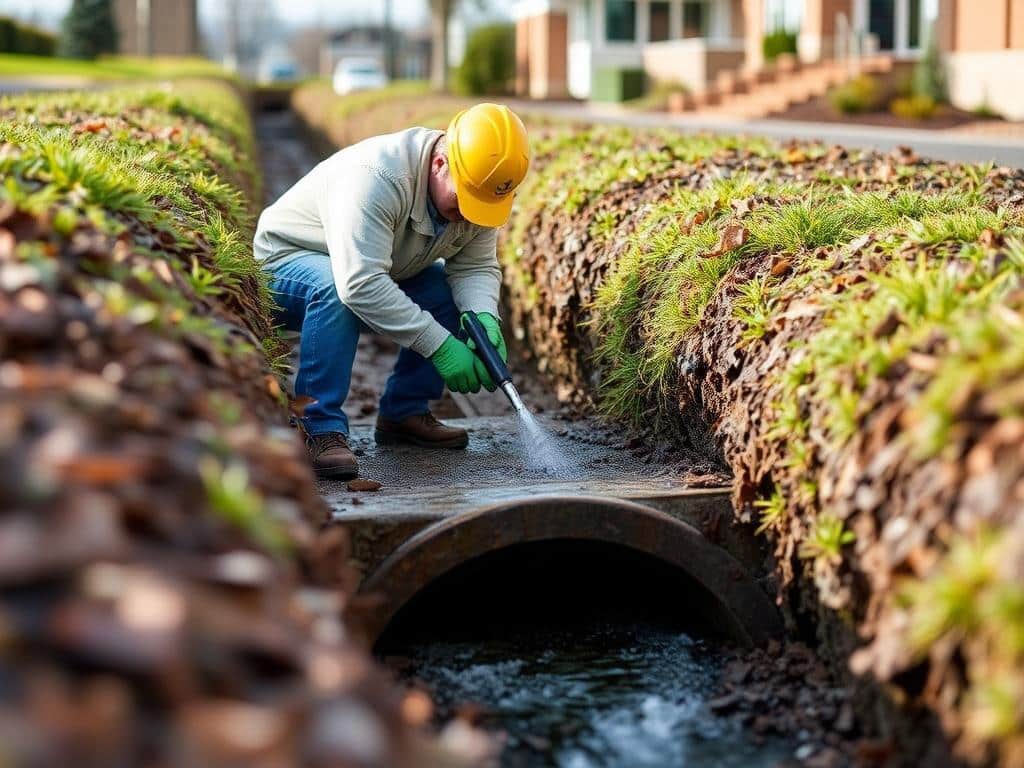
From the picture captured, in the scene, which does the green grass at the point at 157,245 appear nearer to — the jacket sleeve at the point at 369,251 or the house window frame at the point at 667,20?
the jacket sleeve at the point at 369,251

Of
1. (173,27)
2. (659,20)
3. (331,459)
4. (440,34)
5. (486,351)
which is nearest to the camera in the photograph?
(331,459)

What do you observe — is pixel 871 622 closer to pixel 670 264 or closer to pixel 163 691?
pixel 163 691

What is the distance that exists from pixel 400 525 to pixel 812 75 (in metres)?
25.8

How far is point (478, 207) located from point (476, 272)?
59 cm

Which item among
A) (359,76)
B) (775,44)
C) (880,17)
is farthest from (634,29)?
(359,76)

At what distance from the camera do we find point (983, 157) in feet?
41.3

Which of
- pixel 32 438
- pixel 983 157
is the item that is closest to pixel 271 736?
pixel 32 438

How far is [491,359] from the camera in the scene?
5.15 metres

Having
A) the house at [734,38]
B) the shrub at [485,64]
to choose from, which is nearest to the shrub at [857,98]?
the house at [734,38]

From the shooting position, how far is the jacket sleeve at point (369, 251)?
16.0 ft

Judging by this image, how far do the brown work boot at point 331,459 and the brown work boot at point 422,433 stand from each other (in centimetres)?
64

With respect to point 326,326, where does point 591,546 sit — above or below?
below

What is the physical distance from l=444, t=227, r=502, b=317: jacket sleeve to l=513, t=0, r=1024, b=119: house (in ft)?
60.4

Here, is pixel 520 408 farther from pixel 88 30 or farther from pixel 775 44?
pixel 88 30
